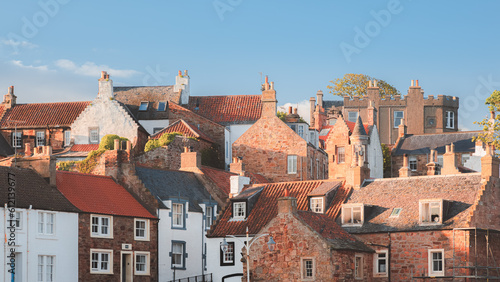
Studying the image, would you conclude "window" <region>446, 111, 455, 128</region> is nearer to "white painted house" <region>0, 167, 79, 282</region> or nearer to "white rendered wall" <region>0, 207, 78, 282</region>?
"white painted house" <region>0, 167, 79, 282</region>

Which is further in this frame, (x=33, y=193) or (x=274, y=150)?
(x=274, y=150)

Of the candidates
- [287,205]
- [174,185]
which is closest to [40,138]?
[174,185]

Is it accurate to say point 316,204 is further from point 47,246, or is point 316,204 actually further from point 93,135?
point 93,135

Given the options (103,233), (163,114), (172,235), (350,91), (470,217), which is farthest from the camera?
(350,91)

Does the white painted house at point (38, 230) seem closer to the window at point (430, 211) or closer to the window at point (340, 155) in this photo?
the window at point (430, 211)

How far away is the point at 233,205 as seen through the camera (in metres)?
61.8

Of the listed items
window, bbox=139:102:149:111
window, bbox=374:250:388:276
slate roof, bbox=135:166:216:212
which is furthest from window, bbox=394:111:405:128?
window, bbox=374:250:388:276

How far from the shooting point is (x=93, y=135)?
9100cm

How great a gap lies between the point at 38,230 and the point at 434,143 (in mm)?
46972

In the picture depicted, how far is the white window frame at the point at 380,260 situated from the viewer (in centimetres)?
5553

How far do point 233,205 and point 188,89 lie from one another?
130 feet

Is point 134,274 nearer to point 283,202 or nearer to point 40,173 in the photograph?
point 40,173

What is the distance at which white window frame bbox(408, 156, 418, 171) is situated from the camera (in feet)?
303

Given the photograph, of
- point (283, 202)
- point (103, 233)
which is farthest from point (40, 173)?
point (283, 202)
